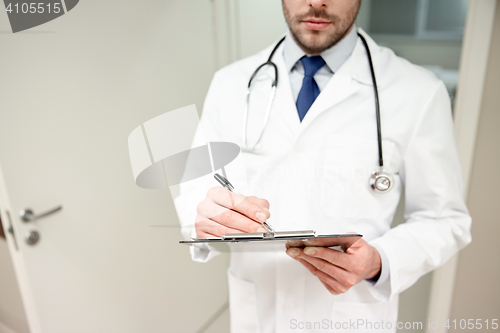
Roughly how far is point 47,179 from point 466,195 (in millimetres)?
1058

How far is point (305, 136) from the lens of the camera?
576 millimetres

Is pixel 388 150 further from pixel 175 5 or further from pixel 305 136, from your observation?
pixel 175 5

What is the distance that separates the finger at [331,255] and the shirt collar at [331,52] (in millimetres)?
345

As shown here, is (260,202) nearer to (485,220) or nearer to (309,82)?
(309,82)

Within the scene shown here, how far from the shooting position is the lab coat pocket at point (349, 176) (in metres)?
0.58

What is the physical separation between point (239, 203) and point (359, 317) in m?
0.44

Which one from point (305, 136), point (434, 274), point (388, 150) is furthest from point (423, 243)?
point (434, 274)

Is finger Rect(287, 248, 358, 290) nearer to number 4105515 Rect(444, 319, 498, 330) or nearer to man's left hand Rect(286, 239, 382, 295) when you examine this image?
man's left hand Rect(286, 239, 382, 295)

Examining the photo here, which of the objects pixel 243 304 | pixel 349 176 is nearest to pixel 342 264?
pixel 349 176

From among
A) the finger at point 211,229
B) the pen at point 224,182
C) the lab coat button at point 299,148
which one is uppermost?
the lab coat button at point 299,148

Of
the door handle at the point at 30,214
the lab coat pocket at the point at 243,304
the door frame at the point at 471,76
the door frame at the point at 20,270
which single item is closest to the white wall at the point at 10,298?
the door frame at the point at 20,270

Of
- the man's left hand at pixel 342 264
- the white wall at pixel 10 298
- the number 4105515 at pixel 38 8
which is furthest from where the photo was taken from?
the white wall at pixel 10 298

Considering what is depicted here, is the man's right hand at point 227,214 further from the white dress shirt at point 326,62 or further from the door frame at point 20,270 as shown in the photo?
the door frame at point 20,270

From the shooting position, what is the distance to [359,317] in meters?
0.70
